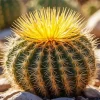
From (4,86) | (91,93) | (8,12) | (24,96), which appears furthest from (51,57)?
(8,12)

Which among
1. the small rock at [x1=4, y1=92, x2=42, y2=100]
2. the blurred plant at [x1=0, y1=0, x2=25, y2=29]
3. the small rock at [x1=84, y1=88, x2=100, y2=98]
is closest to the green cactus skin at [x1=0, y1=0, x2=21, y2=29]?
the blurred plant at [x1=0, y1=0, x2=25, y2=29]

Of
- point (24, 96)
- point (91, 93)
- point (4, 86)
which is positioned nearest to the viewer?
point (24, 96)

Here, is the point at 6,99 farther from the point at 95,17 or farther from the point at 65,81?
the point at 95,17

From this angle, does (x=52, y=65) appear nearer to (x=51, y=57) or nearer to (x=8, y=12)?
(x=51, y=57)

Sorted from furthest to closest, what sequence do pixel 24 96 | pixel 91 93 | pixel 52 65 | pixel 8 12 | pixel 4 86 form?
pixel 8 12
pixel 4 86
pixel 91 93
pixel 24 96
pixel 52 65

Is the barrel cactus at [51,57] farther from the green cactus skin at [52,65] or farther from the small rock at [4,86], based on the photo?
the small rock at [4,86]

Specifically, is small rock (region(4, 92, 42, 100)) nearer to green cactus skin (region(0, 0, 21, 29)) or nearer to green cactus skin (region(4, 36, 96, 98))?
green cactus skin (region(4, 36, 96, 98))
